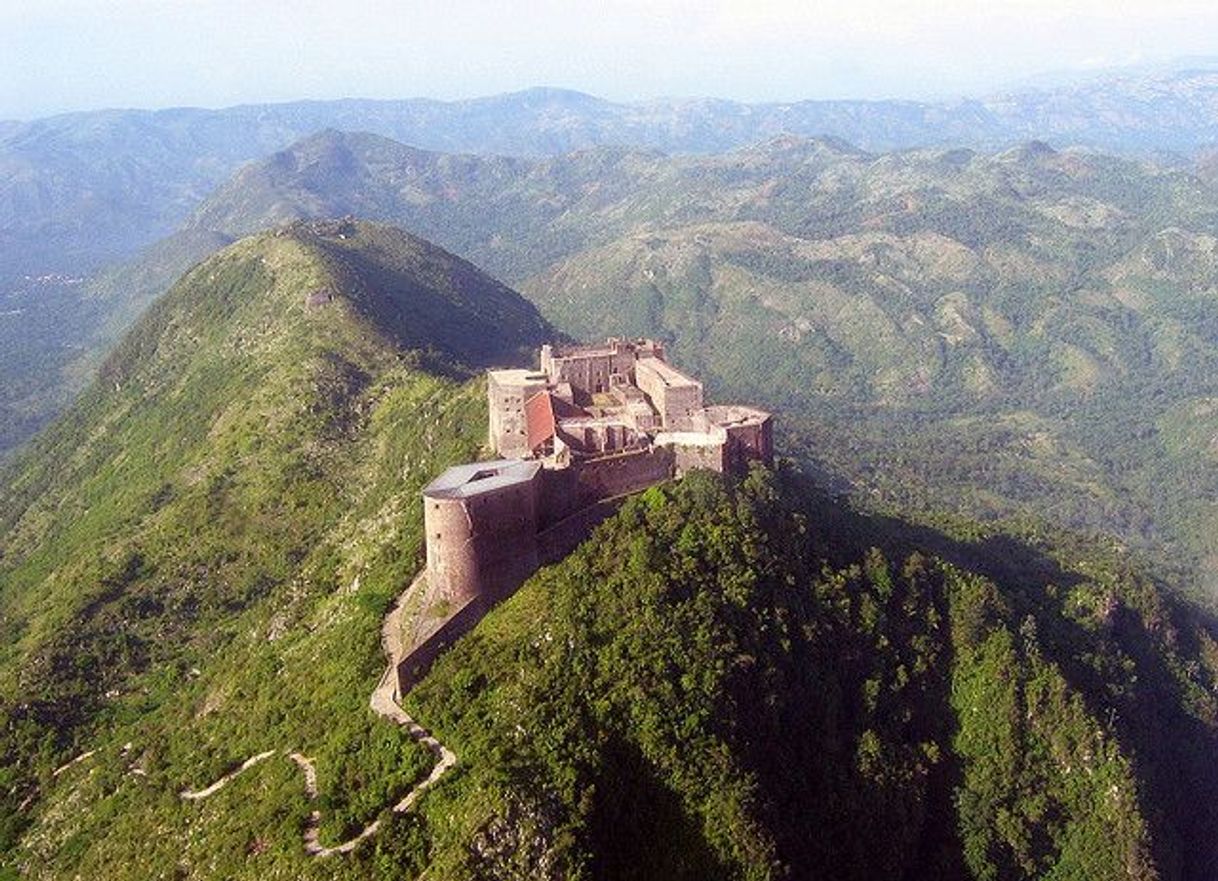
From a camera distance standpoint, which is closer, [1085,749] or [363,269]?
[1085,749]

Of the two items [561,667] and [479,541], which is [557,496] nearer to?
[479,541]

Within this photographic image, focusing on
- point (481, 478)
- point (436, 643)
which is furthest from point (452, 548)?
point (436, 643)

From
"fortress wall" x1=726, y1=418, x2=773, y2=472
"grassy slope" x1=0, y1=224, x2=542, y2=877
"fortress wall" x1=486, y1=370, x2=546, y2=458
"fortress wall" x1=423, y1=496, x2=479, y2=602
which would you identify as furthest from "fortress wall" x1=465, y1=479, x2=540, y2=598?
"fortress wall" x1=726, y1=418, x2=773, y2=472

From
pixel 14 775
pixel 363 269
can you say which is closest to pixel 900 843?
pixel 14 775

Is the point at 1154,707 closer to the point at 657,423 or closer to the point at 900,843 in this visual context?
the point at 900,843

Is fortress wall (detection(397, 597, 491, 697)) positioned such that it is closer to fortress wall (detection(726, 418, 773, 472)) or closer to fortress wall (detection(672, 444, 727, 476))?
fortress wall (detection(672, 444, 727, 476))
